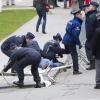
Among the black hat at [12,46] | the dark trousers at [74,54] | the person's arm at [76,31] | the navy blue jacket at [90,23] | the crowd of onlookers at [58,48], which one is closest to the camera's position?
the crowd of onlookers at [58,48]

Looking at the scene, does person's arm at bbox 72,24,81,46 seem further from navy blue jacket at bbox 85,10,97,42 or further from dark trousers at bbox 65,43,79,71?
navy blue jacket at bbox 85,10,97,42

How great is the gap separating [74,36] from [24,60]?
2433mm

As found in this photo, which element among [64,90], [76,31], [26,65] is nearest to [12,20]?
[76,31]

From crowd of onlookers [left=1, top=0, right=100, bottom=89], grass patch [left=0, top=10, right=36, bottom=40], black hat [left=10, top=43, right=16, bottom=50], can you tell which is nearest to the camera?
crowd of onlookers [left=1, top=0, right=100, bottom=89]

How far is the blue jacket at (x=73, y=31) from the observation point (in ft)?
51.7

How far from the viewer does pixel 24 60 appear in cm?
1395

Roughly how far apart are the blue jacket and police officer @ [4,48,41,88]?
2078 millimetres

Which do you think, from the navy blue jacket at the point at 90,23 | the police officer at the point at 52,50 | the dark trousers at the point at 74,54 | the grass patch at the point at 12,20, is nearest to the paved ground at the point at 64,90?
the dark trousers at the point at 74,54

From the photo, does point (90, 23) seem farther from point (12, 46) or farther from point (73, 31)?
point (12, 46)

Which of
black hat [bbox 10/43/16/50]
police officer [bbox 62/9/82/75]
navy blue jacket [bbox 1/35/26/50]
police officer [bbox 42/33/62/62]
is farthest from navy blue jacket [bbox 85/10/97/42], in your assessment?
black hat [bbox 10/43/16/50]

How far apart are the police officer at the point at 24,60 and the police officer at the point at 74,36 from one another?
6.86 ft

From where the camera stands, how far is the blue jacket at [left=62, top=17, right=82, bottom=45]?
1577 cm

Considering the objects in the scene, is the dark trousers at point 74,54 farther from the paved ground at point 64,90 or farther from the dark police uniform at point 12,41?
the dark police uniform at point 12,41

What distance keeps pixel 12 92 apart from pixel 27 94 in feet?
2.01
